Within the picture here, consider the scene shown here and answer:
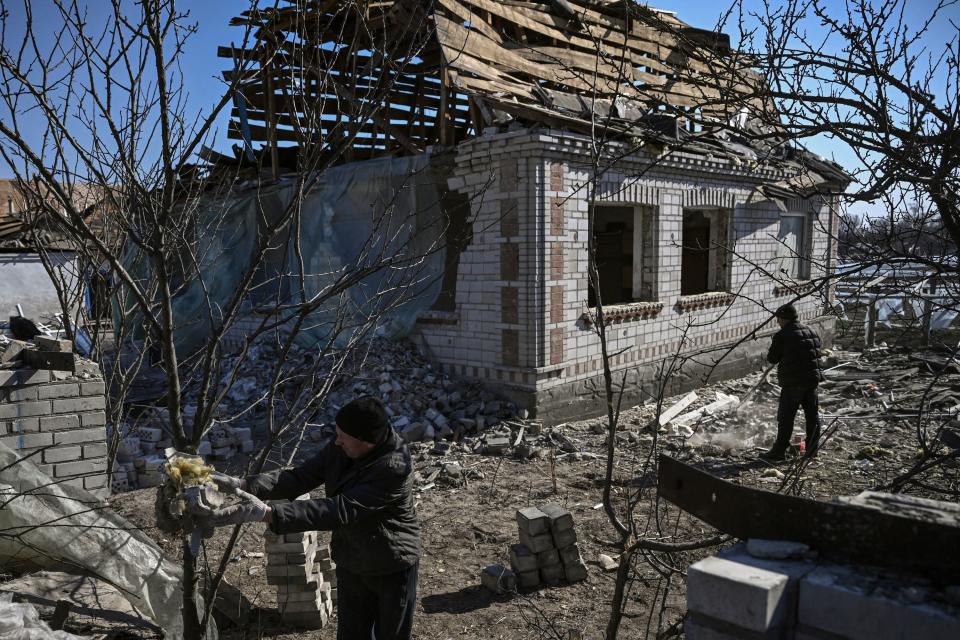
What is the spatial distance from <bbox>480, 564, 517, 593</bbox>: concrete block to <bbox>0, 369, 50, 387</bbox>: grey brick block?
328cm

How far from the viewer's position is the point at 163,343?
2.62m

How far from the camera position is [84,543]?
2.99 metres

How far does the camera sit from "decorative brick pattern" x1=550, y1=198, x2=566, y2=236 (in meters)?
8.41

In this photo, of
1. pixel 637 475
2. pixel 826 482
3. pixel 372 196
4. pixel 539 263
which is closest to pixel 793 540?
pixel 637 475

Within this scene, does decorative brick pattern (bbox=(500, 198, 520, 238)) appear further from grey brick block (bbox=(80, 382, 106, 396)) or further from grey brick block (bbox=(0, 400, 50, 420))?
grey brick block (bbox=(0, 400, 50, 420))

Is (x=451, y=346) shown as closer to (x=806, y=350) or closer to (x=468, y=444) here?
(x=468, y=444)

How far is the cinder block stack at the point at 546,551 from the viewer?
472 centimetres

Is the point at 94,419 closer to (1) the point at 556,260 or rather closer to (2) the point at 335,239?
(1) the point at 556,260

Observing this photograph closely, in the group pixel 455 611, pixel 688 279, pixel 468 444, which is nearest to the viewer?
pixel 455 611

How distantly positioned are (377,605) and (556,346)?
5797 mm

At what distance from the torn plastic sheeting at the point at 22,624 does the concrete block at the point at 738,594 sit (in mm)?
2545

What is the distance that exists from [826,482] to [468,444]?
13.1 feet

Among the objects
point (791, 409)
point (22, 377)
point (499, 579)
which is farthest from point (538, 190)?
point (22, 377)

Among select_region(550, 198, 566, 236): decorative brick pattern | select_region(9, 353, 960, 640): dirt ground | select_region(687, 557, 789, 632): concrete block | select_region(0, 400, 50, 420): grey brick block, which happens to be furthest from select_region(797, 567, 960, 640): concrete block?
select_region(550, 198, 566, 236): decorative brick pattern
